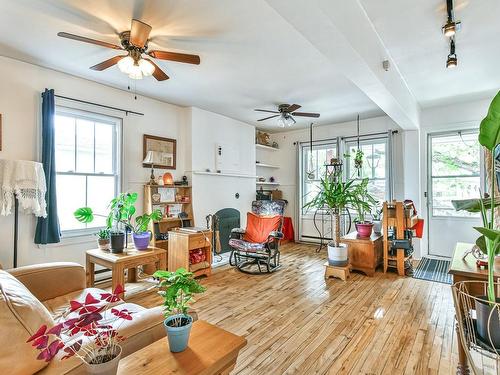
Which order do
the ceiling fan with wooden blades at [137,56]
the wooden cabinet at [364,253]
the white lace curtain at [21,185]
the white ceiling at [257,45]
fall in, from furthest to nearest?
the wooden cabinet at [364,253] < the white lace curtain at [21,185] < the ceiling fan with wooden blades at [137,56] < the white ceiling at [257,45]

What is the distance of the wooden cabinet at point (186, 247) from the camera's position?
3.68 metres

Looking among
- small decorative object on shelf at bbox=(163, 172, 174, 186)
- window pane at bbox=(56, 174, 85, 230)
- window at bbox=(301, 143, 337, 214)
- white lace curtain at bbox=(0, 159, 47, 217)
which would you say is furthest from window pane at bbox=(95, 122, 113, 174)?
window at bbox=(301, 143, 337, 214)

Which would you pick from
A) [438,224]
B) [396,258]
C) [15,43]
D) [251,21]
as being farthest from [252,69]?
[438,224]

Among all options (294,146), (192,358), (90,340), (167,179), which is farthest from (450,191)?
(90,340)

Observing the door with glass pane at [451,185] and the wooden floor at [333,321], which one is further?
the door with glass pane at [451,185]

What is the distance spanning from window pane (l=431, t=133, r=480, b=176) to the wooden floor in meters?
2.12

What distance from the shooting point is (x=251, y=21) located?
2.23m

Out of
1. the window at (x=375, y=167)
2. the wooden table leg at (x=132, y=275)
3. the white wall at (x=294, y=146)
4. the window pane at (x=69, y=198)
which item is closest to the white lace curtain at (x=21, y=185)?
the window pane at (x=69, y=198)

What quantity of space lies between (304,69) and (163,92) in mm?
2027

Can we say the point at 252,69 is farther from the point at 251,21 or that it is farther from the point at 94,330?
the point at 94,330

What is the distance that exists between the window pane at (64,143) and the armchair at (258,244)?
94.7 inches

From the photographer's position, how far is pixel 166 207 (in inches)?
166

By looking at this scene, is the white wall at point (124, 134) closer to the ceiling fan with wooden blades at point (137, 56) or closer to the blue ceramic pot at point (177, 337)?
the ceiling fan with wooden blades at point (137, 56)

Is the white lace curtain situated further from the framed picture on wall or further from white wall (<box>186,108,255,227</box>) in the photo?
white wall (<box>186,108,255,227</box>)
